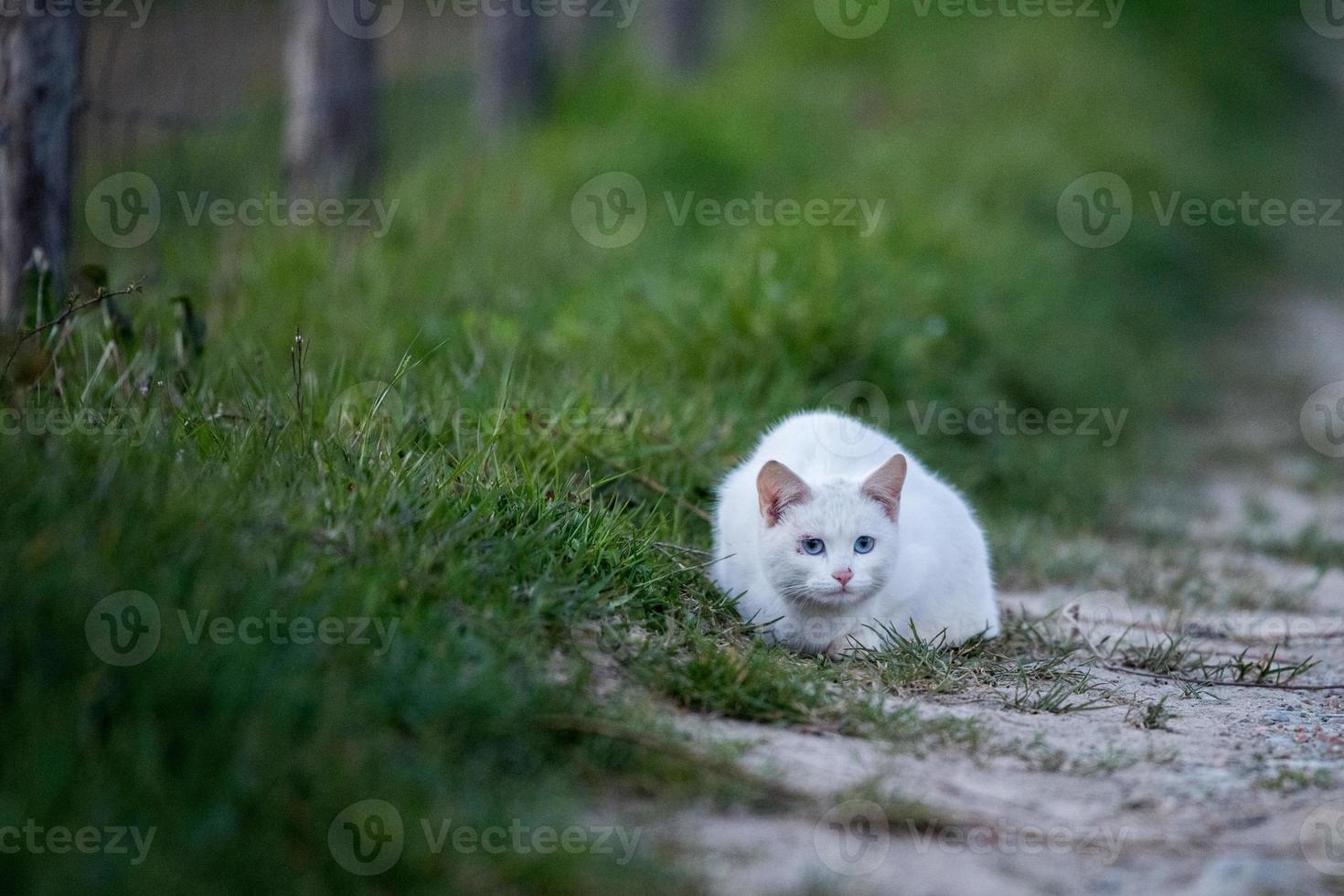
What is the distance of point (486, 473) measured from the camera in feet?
11.6

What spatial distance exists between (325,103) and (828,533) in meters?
5.27

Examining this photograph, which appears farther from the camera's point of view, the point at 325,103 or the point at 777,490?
the point at 325,103

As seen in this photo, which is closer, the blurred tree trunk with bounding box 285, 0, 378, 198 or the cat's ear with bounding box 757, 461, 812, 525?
the cat's ear with bounding box 757, 461, 812, 525

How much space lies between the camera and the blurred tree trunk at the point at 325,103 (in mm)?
7461

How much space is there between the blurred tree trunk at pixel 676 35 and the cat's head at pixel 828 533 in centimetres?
989

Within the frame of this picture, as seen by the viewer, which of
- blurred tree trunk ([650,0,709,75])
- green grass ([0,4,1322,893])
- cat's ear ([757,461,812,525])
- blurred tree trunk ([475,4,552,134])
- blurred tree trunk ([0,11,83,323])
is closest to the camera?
green grass ([0,4,1322,893])

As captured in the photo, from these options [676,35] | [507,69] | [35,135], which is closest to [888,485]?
[35,135]

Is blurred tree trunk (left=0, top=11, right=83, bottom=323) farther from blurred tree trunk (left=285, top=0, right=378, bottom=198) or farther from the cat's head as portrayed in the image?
blurred tree trunk (left=285, top=0, right=378, bottom=198)

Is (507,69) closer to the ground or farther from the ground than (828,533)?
farther from the ground

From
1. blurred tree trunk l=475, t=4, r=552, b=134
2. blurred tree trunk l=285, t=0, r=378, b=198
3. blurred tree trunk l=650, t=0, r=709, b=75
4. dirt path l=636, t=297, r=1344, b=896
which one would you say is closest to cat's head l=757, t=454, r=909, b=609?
dirt path l=636, t=297, r=1344, b=896

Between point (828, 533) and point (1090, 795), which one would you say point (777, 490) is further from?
point (1090, 795)

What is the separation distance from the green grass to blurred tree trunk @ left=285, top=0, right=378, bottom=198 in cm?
34

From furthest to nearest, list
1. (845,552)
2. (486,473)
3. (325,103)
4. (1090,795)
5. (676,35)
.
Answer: (676,35) < (325,103) < (486,473) < (845,552) < (1090,795)

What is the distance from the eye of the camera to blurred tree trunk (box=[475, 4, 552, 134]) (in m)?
10.6
